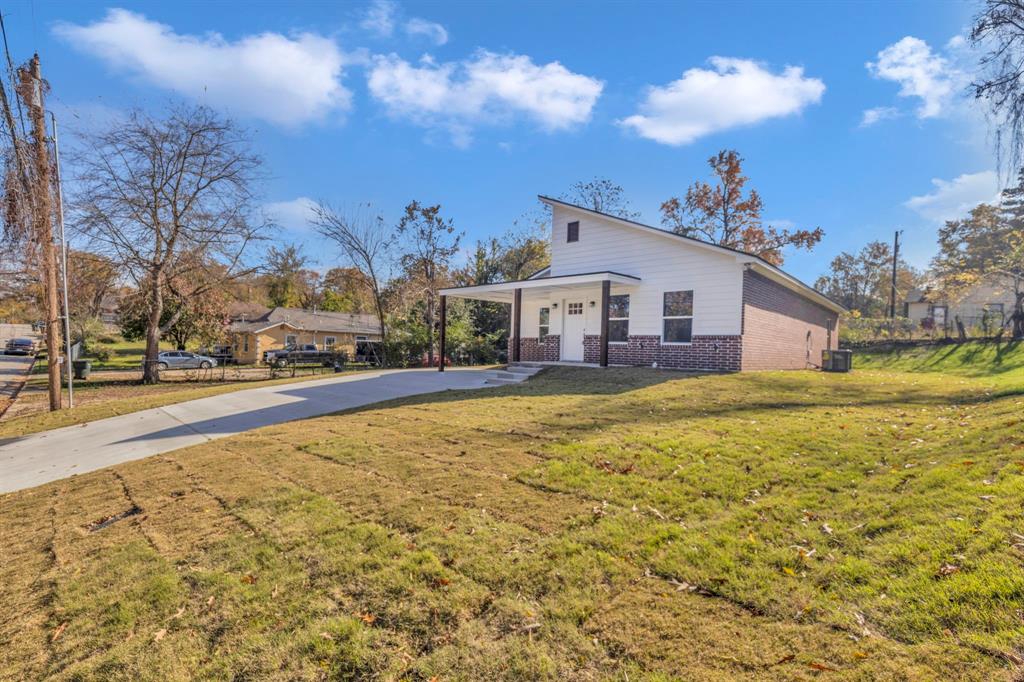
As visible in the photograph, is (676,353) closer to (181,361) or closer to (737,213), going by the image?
(737,213)

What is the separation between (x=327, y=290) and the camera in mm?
59312

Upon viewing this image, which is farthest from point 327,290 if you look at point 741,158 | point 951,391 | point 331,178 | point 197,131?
point 951,391

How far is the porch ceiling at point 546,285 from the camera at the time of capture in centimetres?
1367

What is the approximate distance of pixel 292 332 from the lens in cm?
4056

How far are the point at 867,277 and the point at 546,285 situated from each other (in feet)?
169

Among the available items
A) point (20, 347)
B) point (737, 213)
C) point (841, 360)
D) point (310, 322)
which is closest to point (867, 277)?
point (737, 213)

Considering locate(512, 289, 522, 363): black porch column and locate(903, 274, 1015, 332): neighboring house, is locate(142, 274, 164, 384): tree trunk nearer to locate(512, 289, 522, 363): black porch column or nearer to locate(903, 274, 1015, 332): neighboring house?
locate(512, 289, 522, 363): black porch column

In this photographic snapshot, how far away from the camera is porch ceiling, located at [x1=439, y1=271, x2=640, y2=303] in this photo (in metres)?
13.7

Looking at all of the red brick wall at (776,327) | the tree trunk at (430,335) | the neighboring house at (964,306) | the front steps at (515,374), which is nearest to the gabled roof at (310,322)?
the tree trunk at (430,335)

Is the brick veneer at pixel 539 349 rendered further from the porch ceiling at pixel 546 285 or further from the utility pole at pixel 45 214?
the utility pole at pixel 45 214

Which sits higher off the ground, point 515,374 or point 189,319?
point 189,319

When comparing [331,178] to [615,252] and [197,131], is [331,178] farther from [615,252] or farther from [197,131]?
[615,252]

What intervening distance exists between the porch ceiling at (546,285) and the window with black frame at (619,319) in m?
0.73

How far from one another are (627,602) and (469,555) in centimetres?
121
